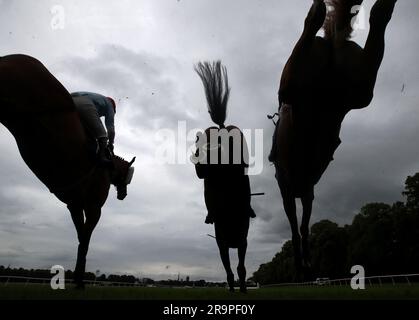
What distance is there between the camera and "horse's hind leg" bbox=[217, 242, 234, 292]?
367 inches

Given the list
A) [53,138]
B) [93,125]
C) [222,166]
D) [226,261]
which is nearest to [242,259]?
[226,261]

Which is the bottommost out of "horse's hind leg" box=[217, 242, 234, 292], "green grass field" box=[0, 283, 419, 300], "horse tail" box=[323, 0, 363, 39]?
"green grass field" box=[0, 283, 419, 300]

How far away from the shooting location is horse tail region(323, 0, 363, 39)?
459cm

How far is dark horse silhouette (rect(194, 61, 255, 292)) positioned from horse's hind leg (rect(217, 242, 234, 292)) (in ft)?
1.39

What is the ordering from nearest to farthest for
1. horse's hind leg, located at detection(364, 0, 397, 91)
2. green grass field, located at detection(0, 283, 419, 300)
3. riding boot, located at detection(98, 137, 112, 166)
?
horse's hind leg, located at detection(364, 0, 397, 91)
green grass field, located at detection(0, 283, 419, 300)
riding boot, located at detection(98, 137, 112, 166)

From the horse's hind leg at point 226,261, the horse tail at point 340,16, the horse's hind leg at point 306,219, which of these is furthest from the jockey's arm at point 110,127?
the horse tail at point 340,16

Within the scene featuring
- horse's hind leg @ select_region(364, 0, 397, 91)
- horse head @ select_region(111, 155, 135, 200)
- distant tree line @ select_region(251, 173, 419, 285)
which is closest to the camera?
horse's hind leg @ select_region(364, 0, 397, 91)

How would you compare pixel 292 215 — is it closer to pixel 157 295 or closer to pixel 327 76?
pixel 157 295

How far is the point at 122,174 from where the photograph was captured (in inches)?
361

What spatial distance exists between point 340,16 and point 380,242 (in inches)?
2127

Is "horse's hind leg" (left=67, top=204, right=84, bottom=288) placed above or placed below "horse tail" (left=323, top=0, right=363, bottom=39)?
below

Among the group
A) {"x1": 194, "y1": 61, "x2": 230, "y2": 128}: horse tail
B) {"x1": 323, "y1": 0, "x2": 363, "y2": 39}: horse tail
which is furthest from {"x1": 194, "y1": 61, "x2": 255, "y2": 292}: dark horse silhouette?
{"x1": 323, "y1": 0, "x2": 363, "y2": 39}: horse tail

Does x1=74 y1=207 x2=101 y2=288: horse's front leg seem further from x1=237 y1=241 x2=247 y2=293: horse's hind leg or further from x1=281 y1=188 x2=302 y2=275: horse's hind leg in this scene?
x1=281 y1=188 x2=302 y2=275: horse's hind leg

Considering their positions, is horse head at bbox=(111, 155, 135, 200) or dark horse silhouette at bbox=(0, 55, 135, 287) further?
horse head at bbox=(111, 155, 135, 200)
